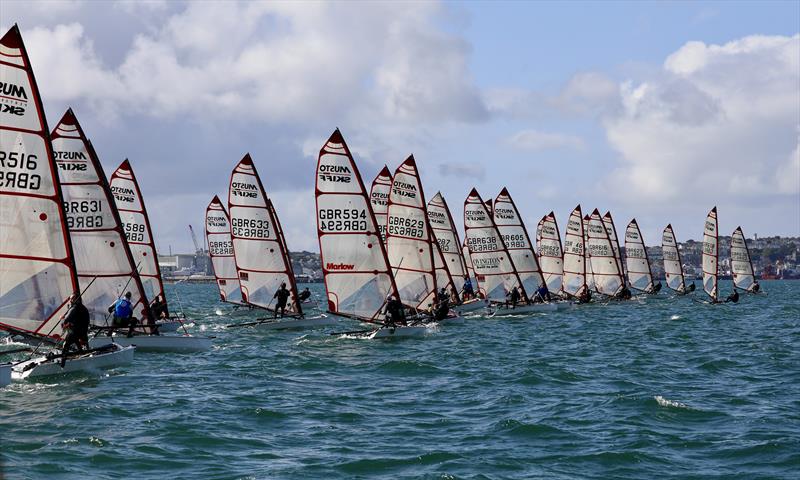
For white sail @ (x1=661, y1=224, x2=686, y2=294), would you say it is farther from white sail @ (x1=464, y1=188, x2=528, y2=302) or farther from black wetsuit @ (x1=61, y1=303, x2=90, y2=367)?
black wetsuit @ (x1=61, y1=303, x2=90, y2=367)

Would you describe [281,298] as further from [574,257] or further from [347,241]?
[574,257]

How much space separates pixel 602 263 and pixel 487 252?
779 inches

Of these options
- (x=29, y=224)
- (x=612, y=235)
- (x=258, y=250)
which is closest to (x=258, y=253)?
(x=258, y=250)

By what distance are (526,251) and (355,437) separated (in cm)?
4215

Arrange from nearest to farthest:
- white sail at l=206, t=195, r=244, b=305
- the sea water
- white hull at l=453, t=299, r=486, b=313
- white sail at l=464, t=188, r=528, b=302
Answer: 1. the sea water
2. white hull at l=453, t=299, r=486, b=313
3. white sail at l=464, t=188, r=528, b=302
4. white sail at l=206, t=195, r=244, b=305

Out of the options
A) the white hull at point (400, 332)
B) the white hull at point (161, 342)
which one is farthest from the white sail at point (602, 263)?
the white hull at point (161, 342)

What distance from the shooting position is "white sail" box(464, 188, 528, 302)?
178 feet

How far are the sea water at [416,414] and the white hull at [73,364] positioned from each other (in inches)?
11.9

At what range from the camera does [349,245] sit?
35.7m

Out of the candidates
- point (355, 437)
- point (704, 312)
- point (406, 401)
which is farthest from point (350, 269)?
point (704, 312)

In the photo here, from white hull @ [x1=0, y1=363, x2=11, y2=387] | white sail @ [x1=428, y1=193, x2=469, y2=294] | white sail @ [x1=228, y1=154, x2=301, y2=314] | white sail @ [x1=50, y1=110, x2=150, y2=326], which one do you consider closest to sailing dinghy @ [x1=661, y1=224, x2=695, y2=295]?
white sail @ [x1=428, y1=193, x2=469, y2=294]

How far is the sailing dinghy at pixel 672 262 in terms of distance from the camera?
83312 millimetres

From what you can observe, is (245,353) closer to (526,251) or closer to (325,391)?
(325,391)

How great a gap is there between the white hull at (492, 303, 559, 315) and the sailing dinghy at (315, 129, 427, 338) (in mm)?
16561
